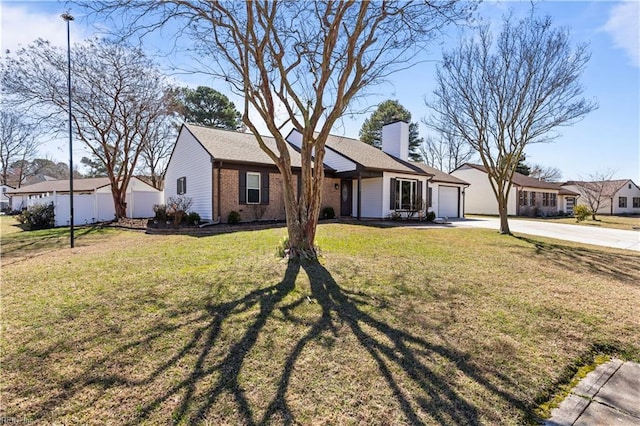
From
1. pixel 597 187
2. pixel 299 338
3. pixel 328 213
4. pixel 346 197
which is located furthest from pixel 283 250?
pixel 597 187

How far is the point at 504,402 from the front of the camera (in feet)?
8.57

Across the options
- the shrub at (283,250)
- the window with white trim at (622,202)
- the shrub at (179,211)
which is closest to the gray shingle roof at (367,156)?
the shrub at (179,211)

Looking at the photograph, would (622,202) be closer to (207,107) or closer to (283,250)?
(207,107)

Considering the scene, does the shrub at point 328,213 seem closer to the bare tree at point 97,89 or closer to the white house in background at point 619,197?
the bare tree at point 97,89

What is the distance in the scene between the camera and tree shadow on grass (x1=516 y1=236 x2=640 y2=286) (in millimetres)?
6871

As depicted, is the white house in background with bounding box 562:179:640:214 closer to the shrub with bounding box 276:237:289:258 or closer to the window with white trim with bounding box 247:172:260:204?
the window with white trim with bounding box 247:172:260:204

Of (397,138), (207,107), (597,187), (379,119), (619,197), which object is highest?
(379,119)

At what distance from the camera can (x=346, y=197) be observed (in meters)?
18.6

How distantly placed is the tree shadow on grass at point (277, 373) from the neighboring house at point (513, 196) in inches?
1114

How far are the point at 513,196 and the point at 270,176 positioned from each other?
23946 mm

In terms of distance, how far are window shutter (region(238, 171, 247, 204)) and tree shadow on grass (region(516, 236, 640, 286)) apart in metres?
11.1

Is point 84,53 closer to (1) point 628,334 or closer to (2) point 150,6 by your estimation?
(2) point 150,6

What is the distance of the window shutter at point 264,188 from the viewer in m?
15.0

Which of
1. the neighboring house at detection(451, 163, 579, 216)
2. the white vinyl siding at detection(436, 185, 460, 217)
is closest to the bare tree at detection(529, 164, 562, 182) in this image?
the neighboring house at detection(451, 163, 579, 216)
